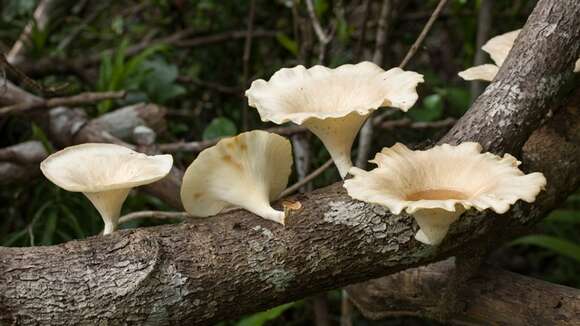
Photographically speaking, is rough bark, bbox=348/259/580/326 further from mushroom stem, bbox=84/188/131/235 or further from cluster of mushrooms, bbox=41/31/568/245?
mushroom stem, bbox=84/188/131/235

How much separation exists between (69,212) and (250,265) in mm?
1221

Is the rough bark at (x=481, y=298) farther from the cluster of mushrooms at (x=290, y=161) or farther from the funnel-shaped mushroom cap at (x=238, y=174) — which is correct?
the funnel-shaped mushroom cap at (x=238, y=174)

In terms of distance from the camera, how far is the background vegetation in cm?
259

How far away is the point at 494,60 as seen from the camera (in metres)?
1.67

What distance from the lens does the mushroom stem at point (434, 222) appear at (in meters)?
1.16

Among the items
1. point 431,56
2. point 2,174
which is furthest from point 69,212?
point 431,56

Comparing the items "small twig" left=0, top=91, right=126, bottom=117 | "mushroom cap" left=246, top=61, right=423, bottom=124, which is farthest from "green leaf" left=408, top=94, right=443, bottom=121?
"mushroom cap" left=246, top=61, right=423, bottom=124

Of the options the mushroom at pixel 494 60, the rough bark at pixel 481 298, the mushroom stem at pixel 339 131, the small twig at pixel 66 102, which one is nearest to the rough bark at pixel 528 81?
the mushroom at pixel 494 60

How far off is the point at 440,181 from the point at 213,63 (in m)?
2.29

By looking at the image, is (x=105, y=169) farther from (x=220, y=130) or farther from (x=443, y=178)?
(x=220, y=130)

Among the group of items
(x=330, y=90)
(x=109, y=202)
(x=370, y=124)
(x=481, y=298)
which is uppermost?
(x=330, y=90)

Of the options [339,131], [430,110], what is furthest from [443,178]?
[430,110]

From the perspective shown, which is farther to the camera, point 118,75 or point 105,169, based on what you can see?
point 118,75

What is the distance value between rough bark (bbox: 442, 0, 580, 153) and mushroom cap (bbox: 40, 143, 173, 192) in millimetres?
582
